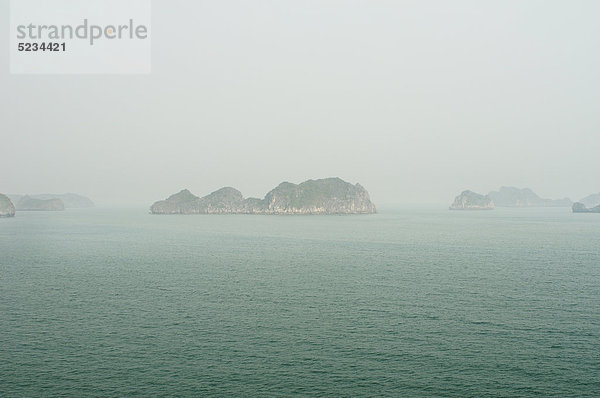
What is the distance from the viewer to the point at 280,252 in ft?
451

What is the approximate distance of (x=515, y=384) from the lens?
40.8 m

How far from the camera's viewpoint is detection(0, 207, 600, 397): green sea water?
4147cm

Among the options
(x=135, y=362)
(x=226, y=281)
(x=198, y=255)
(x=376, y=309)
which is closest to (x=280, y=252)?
(x=198, y=255)

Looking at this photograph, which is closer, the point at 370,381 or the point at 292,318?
the point at 370,381

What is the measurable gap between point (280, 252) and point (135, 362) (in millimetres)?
92214

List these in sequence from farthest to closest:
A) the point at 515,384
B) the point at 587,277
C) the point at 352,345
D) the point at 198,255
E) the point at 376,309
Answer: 1. the point at 198,255
2. the point at 587,277
3. the point at 376,309
4. the point at 352,345
5. the point at 515,384

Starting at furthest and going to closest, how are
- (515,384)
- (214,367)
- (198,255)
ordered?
1. (198,255)
2. (214,367)
3. (515,384)

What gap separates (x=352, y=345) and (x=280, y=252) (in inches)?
3450

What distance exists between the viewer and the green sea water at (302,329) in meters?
41.5

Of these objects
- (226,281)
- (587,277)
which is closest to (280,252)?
(226,281)

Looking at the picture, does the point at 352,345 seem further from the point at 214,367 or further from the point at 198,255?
the point at 198,255

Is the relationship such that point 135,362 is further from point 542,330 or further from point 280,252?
point 280,252

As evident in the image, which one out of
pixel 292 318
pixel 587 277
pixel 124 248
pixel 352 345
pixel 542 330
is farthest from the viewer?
pixel 124 248

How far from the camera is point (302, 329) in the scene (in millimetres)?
56562
